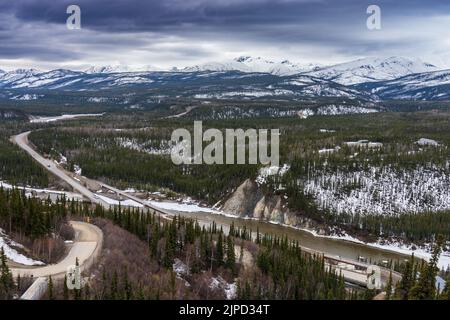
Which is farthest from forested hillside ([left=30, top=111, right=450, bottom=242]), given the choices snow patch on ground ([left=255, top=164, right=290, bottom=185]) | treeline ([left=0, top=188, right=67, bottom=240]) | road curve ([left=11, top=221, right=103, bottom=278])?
treeline ([left=0, top=188, right=67, bottom=240])

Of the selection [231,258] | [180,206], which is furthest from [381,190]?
[231,258]

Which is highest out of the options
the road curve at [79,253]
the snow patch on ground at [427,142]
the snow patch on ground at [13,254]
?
the snow patch on ground at [427,142]

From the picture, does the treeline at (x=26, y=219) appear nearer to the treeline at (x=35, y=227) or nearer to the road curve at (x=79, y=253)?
the treeline at (x=35, y=227)

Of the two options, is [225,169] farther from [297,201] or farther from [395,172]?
[395,172]

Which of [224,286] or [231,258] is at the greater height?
[231,258]

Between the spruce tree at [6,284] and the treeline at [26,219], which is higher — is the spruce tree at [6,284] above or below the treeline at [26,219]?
→ below

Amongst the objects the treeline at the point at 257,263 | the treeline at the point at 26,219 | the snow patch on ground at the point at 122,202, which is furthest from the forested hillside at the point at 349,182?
the treeline at the point at 26,219

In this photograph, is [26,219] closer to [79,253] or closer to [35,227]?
[35,227]

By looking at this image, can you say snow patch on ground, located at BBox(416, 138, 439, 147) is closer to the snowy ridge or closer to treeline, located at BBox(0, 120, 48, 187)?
the snowy ridge
